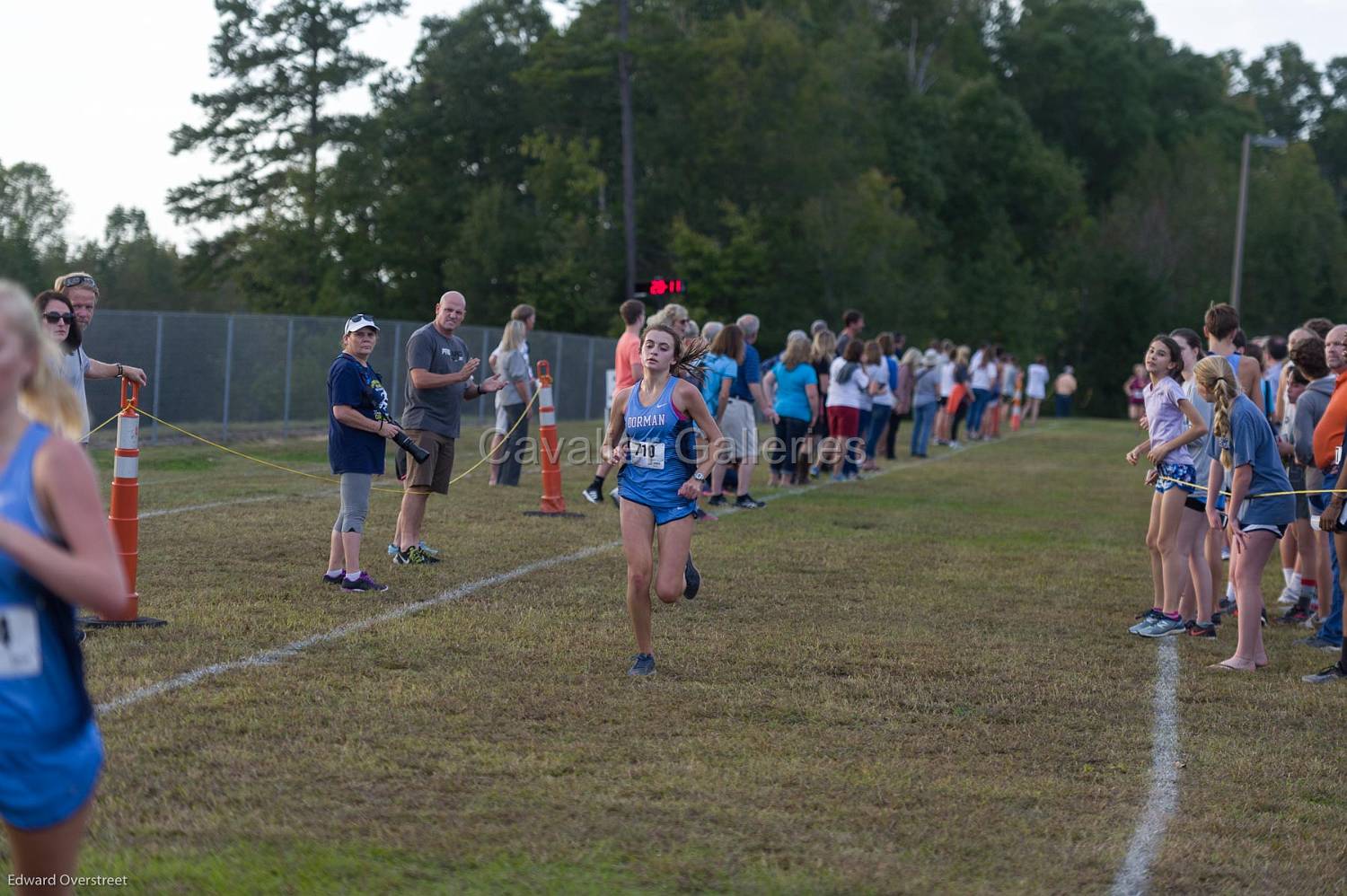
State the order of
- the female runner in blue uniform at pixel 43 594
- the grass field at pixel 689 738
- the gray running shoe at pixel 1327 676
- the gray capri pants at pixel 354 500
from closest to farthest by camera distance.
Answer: the female runner in blue uniform at pixel 43 594
the grass field at pixel 689 738
the gray running shoe at pixel 1327 676
the gray capri pants at pixel 354 500

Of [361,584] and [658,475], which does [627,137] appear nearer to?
[361,584]

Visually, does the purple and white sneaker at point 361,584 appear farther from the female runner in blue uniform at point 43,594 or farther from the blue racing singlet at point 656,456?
the female runner in blue uniform at point 43,594

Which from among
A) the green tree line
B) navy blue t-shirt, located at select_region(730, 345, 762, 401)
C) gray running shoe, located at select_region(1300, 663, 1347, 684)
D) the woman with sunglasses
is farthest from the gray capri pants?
the green tree line

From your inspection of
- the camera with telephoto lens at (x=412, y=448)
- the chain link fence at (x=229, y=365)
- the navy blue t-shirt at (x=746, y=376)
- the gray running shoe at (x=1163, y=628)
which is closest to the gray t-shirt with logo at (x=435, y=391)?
the camera with telephoto lens at (x=412, y=448)

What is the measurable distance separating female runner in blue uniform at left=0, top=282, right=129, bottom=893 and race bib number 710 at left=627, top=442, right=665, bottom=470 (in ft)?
15.1

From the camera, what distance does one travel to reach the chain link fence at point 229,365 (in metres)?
24.5

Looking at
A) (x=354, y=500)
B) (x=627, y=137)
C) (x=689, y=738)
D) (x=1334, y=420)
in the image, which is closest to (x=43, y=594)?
(x=689, y=738)

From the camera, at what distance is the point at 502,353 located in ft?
53.6

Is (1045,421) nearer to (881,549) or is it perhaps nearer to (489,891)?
(881,549)

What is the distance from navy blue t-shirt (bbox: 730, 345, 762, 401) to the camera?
52.6ft

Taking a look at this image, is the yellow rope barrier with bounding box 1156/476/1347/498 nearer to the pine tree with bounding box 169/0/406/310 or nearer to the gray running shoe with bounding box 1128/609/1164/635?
the gray running shoe with bounding box 1128/609/1164/635

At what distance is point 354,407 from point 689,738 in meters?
4.04

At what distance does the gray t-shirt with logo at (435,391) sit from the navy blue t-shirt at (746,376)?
17.1 ft

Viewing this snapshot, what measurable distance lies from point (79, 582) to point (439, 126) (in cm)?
5650
